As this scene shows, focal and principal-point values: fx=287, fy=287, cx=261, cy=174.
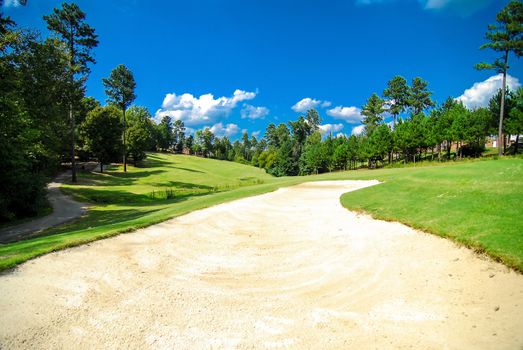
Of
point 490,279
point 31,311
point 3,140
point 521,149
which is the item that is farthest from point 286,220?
point 521,149

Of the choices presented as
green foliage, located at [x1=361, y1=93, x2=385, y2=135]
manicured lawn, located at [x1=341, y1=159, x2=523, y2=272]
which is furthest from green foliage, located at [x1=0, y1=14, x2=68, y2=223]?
green foliage, located at [x1=361, y1=93, x2=385, y2=135]

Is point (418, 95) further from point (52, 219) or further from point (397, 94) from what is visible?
point (52, 219)

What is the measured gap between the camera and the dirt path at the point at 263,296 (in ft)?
16.0

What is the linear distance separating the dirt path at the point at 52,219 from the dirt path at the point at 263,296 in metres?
11.3

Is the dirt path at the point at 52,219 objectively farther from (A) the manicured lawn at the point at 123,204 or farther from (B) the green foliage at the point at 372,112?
(B) the green foliage at the point at 372,112

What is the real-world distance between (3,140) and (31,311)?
17.8 meters

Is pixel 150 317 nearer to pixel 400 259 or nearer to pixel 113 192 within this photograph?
pixel 400 259

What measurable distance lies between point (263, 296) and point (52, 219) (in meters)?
20.5

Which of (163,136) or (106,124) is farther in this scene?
(163,136)

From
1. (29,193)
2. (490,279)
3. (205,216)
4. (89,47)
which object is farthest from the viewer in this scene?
(89,47)

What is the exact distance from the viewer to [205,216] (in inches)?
540

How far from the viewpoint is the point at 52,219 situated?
20469 mm

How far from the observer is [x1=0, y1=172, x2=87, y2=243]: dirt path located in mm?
16453

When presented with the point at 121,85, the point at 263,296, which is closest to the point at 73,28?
the point at 121,85
